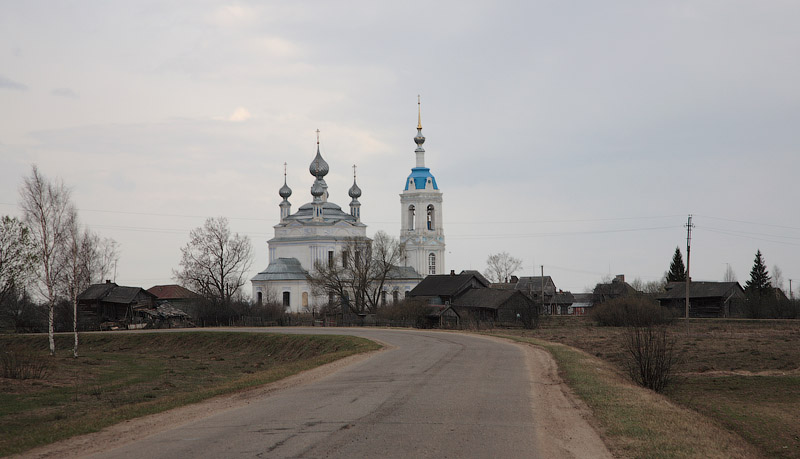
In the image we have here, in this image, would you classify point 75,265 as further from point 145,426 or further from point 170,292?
point 170,292

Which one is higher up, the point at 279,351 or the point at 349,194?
the point at 349,194

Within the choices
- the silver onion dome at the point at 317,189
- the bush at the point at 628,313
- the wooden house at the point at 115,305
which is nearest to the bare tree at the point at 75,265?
the wooden house at the point at 115,305

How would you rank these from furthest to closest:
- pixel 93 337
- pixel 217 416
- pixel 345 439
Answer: pixel 93 337
pixel 217 416
pixel 345 439

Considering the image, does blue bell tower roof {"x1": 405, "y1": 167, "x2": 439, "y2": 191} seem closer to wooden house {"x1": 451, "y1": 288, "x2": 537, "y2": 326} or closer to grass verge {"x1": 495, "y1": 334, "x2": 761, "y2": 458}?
wooden house {"x1": 451, "y1": 288, "x2": 537, "y2": 326}

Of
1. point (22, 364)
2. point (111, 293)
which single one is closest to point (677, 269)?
point (111, 293)

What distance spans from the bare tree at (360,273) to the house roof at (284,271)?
10.4 metres

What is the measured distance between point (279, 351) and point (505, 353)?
19213 mm

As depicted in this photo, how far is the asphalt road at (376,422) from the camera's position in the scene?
1242 centimetres

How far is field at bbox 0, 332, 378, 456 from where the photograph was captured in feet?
59.1

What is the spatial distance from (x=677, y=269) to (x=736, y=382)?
81606 millimetres

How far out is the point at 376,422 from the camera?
14773 millimetres

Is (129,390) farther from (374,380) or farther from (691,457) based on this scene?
(691,457)

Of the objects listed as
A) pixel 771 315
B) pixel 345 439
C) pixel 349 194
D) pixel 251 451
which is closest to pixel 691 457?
pixel 345 439

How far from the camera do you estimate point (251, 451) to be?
12.2 meters
